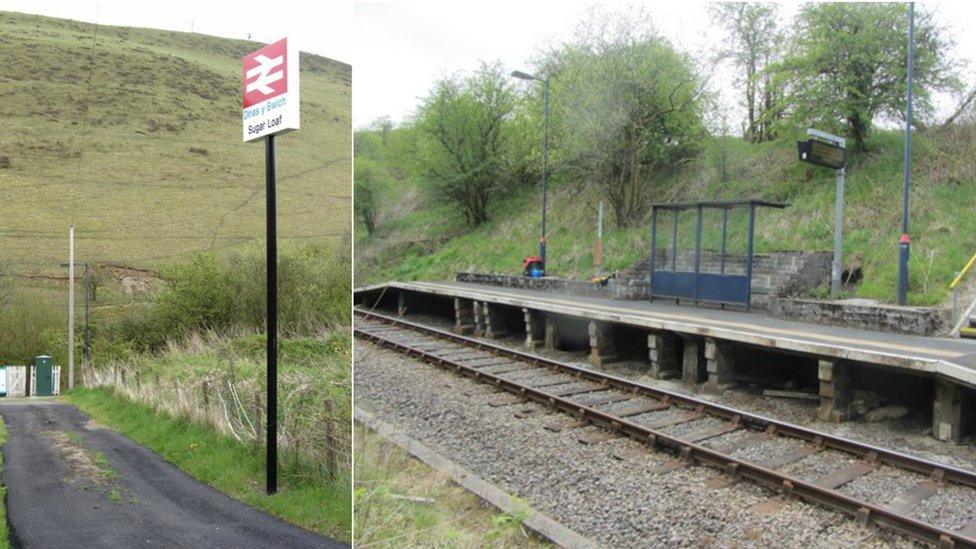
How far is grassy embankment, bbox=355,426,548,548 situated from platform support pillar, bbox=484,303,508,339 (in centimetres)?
729

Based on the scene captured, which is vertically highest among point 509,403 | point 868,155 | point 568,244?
point 868,155

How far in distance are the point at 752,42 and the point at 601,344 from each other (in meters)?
4.52

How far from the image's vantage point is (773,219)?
48.8 feet

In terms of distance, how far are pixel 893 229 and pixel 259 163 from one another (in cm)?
1183

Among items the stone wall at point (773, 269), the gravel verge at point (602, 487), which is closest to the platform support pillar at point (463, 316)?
the stone wall at point (773, 269)

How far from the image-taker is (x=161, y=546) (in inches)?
103

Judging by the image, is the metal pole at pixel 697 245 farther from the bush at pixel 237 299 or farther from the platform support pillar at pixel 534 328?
the bush at pixel 237 299

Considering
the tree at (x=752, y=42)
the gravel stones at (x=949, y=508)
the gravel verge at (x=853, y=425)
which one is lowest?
the gravel verge at (x=853, y=425)

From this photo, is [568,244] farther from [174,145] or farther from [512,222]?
[174,145]

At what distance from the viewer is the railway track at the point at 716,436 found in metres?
3.93

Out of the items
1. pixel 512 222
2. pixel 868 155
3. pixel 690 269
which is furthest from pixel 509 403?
pixel 868 155

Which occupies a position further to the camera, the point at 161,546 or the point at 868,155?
the point at 868,155

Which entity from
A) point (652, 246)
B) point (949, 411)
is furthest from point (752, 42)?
point (949, 411)

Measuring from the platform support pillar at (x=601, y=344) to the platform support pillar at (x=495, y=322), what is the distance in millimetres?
2433
